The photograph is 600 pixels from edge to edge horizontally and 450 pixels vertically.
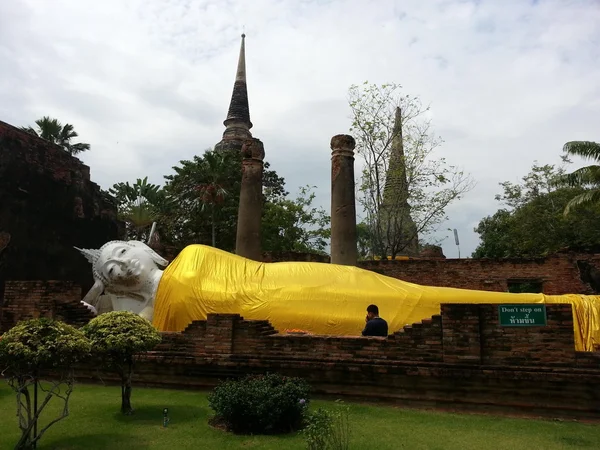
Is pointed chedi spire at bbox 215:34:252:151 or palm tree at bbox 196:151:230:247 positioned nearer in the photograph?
palm tree at bbox 196:151:230:247

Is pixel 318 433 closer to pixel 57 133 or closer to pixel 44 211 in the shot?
pixel 44 211

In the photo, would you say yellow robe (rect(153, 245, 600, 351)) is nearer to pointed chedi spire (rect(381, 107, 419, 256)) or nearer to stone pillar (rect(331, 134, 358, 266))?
stone pillar (rect(331, 134, 358, 266))

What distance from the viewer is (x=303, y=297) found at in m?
9.30

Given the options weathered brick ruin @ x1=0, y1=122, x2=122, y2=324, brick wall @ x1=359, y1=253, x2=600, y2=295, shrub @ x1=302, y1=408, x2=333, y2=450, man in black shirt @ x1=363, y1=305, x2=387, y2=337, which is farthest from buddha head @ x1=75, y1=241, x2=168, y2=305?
brick wall @ x1=359, y1=253, x2=600, y2=295

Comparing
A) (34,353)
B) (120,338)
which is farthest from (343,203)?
(34,353)

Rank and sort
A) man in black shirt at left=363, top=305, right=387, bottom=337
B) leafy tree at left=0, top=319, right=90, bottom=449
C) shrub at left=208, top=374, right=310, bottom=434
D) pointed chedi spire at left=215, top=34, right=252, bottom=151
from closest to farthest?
leafy tree at left=0, top=319, right=90, bottom=449, shrub at left=208, top=374, right=310, bottom=434, man in black shirt at left=363, top=305, right=387, bottom=337, pointed chedi spire at left=215, top=34, right=252, bottom=151

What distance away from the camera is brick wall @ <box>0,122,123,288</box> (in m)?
14.4

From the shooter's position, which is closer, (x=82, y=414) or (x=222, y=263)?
(x=82, y=414)

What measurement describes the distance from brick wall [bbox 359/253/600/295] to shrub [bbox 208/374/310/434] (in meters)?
12.0

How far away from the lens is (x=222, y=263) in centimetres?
1023

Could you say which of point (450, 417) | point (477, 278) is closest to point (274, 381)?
point (450, 417)

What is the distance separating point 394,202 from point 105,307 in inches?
456

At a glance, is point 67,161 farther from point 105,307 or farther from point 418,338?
point 418,338

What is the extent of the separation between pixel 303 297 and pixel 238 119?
1408 inches
